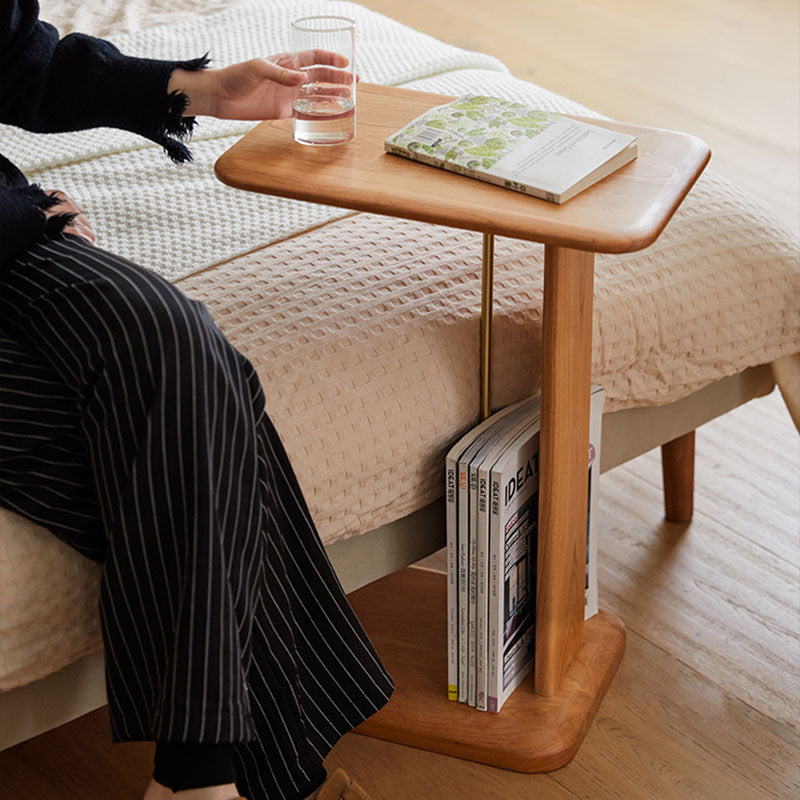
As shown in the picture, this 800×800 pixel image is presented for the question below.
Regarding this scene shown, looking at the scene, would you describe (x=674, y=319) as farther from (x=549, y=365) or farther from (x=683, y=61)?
(x=683, y=61)

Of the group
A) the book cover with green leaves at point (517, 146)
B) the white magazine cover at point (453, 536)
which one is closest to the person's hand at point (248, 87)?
the book cover with green leaves at point (517, 146)

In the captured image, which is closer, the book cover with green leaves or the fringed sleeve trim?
the book cover with green leaves

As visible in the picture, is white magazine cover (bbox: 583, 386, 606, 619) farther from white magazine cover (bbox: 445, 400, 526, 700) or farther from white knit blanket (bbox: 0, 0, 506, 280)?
white knit blanket (bbox: 0, 0, 506, 280)

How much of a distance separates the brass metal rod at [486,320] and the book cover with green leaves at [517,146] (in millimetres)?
97

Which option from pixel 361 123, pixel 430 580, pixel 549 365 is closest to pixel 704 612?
pixel 430 580

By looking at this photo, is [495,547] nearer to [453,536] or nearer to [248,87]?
[453,536]

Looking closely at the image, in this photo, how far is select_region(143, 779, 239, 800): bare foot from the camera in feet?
3.18

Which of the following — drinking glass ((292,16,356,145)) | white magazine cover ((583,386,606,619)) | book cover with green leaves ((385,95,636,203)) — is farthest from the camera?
white magazine cover ((583,386,606,619))

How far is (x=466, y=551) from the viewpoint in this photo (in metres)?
1.24

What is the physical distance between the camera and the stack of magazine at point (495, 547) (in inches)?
47.4

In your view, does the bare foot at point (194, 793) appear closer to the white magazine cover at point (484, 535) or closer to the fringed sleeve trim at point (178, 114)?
the white magazine cover at point (484, 535)

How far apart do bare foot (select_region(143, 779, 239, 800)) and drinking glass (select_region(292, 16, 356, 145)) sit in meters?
0.61

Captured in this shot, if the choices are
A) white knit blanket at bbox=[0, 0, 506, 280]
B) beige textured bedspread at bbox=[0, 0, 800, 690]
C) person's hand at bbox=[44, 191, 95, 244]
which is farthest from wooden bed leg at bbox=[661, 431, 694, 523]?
Result: person's hand at bbox=[44, 191, 95, 244]

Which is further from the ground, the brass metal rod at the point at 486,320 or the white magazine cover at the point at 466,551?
the brass metal rod at the point at 486,320
